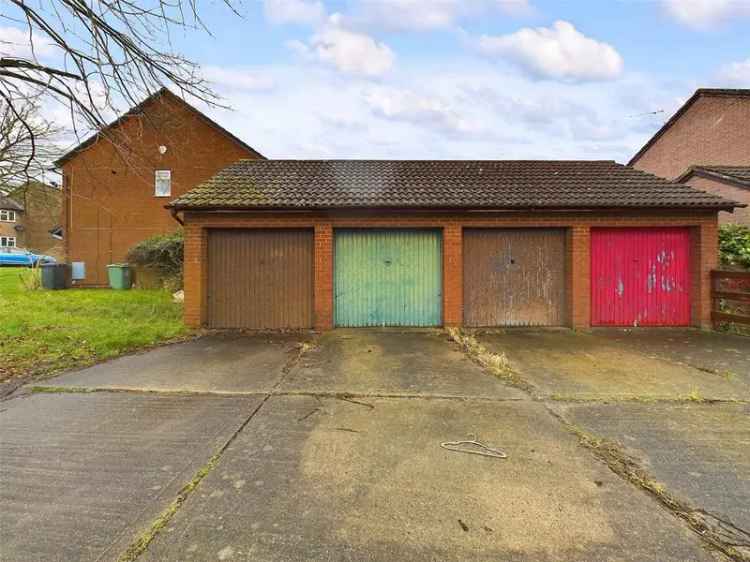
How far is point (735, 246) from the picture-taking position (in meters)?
9.02

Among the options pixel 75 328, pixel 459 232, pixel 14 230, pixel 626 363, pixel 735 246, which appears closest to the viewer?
pixel 626 363

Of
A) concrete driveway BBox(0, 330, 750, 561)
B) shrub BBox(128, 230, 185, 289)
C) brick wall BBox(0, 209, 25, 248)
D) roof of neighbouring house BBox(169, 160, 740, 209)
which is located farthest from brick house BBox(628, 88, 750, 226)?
brick wall BBox(0, 209, 25, 248)

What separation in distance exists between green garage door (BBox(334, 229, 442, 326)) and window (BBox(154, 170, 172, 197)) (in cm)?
1295

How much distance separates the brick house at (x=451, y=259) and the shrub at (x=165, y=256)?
6.56 metres

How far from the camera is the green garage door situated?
330 inches

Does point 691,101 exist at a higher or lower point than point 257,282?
higher

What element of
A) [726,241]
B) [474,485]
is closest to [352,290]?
[474,485]

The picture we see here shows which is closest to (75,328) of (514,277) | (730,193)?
(514,277)

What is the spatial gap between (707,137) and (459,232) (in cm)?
1747

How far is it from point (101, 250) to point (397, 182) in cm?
1527

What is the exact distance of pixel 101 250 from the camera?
17562mm

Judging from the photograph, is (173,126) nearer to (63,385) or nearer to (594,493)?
(63,385)

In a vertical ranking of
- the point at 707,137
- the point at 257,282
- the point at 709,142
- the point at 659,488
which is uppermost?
the point at 707,137

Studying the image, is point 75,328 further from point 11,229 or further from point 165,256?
point 11,229
